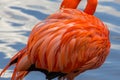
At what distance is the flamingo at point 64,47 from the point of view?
4551 millimetres

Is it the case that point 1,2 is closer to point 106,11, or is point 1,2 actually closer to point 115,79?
point 106,11

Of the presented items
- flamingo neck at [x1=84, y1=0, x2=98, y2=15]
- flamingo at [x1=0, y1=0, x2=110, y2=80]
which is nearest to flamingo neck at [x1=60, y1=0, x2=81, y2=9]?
flamingo neck at [x1=84, y1=0, x2=98, y2=15]

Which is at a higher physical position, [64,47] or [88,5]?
[88,5]

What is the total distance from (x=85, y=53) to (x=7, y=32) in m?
2.85

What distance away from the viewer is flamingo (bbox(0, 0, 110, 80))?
455cm

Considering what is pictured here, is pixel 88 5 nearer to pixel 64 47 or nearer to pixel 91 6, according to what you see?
pixel 91 6

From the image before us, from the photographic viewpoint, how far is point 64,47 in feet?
14.9

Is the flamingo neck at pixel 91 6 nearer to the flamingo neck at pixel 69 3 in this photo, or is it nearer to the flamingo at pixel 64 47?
the flamingo neck at pixel 69 3

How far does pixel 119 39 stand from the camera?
280 inches

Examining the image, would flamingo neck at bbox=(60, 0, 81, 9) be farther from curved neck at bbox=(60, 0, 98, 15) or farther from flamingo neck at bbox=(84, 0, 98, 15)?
flamingo neck at bbox=(84, 0, 98, 15)

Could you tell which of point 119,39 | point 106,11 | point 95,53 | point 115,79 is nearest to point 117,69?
point 115,79

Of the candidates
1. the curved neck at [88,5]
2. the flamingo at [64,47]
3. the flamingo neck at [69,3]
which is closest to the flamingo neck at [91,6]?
the curved neck at [88,5]

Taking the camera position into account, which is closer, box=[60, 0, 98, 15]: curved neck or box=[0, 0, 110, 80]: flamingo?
box=[0, 0, 110, 80]: flamingo

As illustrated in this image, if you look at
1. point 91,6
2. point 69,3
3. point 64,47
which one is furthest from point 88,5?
point 64,47
